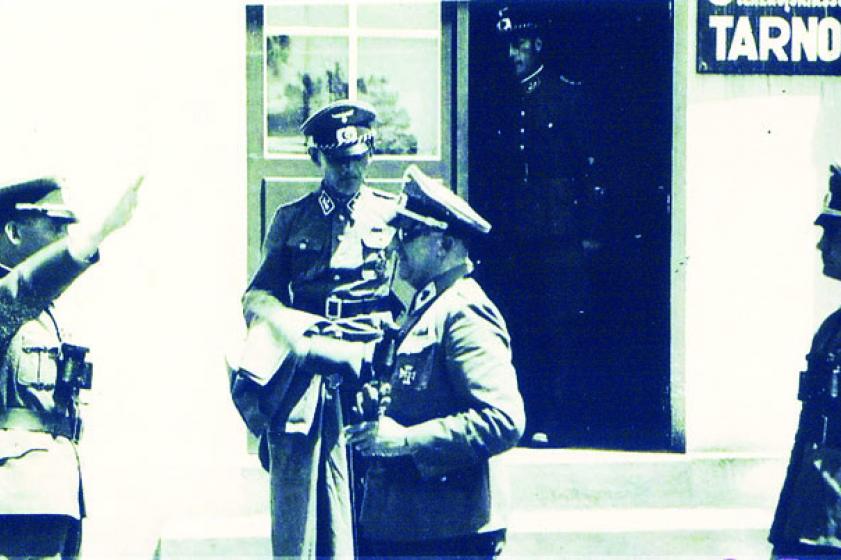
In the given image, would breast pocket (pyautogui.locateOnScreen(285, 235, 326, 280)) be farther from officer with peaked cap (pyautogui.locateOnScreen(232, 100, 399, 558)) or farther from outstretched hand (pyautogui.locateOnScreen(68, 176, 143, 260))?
outstretched hand (pyautogui.locateOnScreen(68, 176, 143, 260))

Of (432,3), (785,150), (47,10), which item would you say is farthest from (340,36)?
(785,150)

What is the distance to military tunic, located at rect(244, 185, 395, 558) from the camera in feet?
19.0

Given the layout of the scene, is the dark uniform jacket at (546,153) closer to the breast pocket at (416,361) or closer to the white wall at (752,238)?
the white wall at (752,238)

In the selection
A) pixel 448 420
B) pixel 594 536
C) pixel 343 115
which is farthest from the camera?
pixel 594 536

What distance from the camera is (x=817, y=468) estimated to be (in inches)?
215

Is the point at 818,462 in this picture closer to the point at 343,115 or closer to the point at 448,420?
the point at 448,420

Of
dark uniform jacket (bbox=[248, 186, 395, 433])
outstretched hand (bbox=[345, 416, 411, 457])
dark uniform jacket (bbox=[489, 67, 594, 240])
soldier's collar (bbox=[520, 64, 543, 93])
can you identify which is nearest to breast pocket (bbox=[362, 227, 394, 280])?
dark uniform jacket (bbox=[248, 186, 395, 433])

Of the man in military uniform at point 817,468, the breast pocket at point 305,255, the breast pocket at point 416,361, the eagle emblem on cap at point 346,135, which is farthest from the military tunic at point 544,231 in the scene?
the breast pocket at point 416,361

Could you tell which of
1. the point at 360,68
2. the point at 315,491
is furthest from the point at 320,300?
the point at 360,68

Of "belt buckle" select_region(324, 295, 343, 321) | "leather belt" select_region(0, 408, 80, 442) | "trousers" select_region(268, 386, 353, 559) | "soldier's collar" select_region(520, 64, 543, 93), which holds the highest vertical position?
"soldier's collar" select_region(520, 64, 543, 93)

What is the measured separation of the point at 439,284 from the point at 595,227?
2672 mm

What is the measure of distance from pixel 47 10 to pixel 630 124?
3.00 meters

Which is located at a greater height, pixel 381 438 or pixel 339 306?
pixel 339 306

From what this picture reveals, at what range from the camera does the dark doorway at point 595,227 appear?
7.62m
